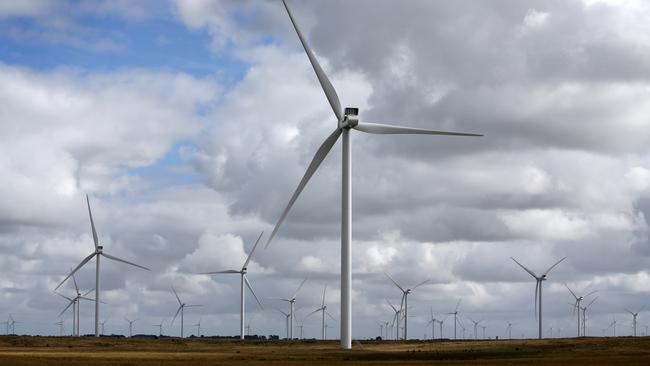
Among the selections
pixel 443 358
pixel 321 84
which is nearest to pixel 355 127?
pixel 321 84

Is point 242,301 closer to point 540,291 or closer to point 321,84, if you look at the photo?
point 540,291

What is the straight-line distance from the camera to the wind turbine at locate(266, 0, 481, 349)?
302 feet

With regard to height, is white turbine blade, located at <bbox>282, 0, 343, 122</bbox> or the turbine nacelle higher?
white turbine blade, located at <bbox>282, 0, 343, 122</bbox>

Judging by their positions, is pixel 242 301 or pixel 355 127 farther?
pixel 242 301

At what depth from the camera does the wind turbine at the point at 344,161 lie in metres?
92.2

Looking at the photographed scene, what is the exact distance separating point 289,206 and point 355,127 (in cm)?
1104

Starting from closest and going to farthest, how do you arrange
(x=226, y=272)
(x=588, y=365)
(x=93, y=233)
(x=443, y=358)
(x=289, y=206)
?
(x=588, y=365) → (x=443, y=358) → (x=289, y=206) → (x=93, y=233) → (x=226, y=272)

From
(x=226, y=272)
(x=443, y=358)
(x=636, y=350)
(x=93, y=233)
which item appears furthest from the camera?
(x=226, y=272)

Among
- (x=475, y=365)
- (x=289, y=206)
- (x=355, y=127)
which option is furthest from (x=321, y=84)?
(x=475, y=365)

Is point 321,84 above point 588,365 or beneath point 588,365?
above

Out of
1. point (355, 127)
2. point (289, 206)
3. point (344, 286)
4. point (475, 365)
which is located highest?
point (355, 127)

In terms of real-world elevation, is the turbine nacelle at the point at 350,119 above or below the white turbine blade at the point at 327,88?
below

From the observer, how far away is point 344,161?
9562 centimetres

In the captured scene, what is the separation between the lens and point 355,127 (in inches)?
3880
